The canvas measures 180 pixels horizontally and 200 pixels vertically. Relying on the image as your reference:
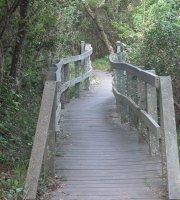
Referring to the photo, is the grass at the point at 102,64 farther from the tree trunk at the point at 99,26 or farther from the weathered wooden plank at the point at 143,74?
the weathered wooden plank at the point at 143,74

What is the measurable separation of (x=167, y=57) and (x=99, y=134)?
2026mm

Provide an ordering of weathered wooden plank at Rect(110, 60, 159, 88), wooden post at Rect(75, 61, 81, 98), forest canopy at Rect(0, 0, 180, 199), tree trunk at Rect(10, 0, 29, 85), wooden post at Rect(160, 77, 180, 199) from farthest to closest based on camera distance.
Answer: wooden post at Rect(75, 61, 81, 98), tree trunk at Rect(10, 0, 29, 85), forest canopy at Rect(0, 0, 180, 199), weathered wooden plank at Rect(110, 60, 159, 88), wooden post at Rect(160, 77, 180, 199)

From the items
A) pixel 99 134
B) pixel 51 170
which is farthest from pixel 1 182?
pixel 99 134

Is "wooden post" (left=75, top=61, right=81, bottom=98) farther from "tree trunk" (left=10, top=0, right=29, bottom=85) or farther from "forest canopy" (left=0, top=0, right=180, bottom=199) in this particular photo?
"tree trunk" (left=10, top=0, right=29, bottom=85)

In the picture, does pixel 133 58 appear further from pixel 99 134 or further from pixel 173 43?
pixel 99 134

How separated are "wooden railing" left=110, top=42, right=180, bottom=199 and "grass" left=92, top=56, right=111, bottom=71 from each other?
14.1 m

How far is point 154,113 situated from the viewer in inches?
287

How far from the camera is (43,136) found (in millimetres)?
5605

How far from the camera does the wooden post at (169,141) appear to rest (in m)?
5.36

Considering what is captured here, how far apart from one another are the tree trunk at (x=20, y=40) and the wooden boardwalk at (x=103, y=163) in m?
1.49

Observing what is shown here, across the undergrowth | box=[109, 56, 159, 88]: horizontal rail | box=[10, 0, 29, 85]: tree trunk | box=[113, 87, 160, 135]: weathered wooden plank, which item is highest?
box=[10, 0, 29, 85]: tree trunk

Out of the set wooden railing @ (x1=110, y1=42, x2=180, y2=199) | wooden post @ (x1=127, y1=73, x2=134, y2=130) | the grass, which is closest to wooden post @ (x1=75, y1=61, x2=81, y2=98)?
wooden railing @ (x1=110, y1=42, x2=180, y2=199)

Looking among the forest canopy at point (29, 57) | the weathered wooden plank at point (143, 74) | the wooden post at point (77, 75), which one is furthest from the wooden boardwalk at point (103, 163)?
the wooden post at point (77, 75)

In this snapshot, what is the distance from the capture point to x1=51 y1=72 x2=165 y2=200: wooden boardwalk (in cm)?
576
